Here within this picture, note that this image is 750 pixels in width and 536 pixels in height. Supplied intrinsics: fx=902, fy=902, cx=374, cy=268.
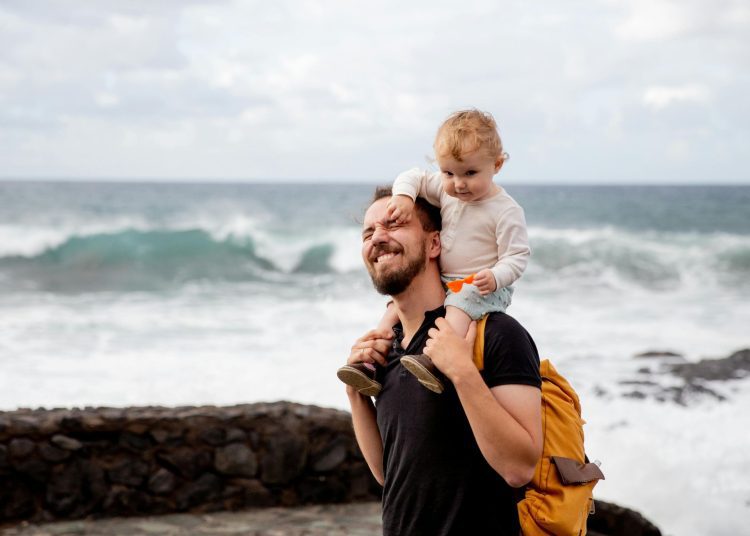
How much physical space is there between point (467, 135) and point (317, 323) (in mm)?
13583

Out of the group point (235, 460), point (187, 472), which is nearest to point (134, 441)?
point (187, 472)

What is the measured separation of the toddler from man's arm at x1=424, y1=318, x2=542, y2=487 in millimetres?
197

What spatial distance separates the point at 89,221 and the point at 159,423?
28772 mm

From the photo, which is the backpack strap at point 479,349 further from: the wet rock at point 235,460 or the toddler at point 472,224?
the wet rock at point 235,460

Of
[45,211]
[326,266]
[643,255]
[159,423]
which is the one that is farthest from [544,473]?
[45,211]

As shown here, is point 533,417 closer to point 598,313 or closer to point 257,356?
point 257,356

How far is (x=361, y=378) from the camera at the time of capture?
271 centimetres

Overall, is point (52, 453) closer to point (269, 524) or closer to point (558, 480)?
point (269, 524)

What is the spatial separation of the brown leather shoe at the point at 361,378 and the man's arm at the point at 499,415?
0.33 metres

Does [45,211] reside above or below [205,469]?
above

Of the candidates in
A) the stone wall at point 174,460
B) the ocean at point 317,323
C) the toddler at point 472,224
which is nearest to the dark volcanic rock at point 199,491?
the stone wall at point 174,460

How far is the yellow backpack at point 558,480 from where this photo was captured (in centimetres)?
243

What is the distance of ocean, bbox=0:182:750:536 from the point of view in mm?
8961

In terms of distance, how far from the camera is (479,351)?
2521 mm
